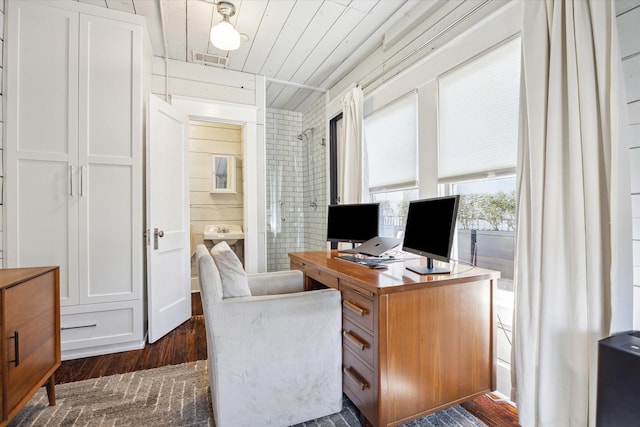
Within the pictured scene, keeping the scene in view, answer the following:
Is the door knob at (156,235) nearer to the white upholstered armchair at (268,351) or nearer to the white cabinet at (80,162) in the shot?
the white cabinet at (80,162)

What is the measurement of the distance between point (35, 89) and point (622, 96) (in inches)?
136

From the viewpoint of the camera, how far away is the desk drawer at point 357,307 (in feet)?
4.74

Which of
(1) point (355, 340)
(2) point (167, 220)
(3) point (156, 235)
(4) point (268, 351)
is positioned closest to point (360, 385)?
(1) point (355, 340)

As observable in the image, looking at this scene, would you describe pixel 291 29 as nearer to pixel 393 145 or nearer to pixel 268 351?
pixel 393 145

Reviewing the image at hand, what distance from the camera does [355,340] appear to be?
155 centimetres

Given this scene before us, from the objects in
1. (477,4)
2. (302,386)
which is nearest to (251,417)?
(302,386)

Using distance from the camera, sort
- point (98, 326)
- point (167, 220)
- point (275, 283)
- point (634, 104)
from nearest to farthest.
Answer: point (634, 104) < point (275, 283) < point (98, 326) < point (167, 220)

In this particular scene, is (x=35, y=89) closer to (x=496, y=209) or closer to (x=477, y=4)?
(x=477, y=4)

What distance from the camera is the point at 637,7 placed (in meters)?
1.25

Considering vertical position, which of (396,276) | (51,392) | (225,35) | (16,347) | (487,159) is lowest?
(51,392)

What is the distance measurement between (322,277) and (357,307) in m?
0.48

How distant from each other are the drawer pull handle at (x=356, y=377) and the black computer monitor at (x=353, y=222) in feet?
3.25

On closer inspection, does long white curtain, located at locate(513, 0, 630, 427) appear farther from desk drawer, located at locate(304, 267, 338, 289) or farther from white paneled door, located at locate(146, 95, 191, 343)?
white paneled door, located at locate(146, 95, 191, 343)

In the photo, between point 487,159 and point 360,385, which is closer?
point 360,385
